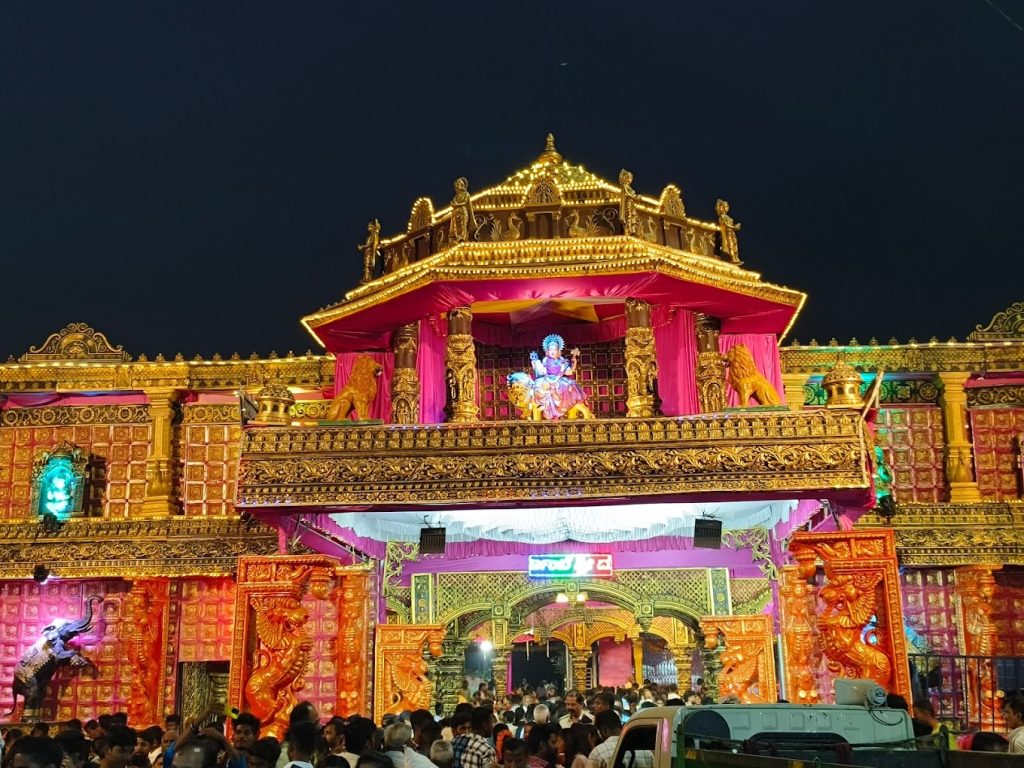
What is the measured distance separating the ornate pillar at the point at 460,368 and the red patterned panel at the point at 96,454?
726cm

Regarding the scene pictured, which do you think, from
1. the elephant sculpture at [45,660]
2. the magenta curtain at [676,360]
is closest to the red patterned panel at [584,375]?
the magenta curtain at [676,360]

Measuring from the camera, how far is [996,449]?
2027 centimetres

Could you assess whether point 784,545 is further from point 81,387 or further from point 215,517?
point 81,387

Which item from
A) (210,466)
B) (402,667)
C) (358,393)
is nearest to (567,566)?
(402,667)

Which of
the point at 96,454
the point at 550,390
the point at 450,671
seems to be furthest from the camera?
the point at 450,671

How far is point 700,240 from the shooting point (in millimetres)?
20094

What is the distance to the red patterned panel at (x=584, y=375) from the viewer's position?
771 inches

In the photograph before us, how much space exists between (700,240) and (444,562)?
7965 mm

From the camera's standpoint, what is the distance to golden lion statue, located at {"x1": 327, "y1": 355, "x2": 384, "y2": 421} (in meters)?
18.7

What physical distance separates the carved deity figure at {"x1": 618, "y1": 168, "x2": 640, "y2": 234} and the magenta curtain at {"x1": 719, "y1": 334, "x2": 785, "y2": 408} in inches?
110

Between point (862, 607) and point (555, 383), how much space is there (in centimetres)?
607

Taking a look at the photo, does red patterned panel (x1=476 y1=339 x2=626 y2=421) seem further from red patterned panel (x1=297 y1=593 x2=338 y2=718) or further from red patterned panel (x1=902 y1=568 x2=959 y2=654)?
red patterned panel (x1=902 y1=568 x2=959 y2=654)

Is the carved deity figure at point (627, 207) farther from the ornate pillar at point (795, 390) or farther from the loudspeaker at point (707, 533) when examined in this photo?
the loudspeaker at point (707, 533)

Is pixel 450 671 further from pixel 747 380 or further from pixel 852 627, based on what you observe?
pixel 852 627
